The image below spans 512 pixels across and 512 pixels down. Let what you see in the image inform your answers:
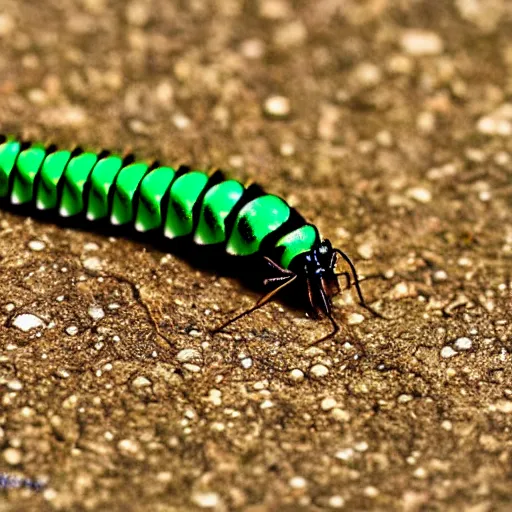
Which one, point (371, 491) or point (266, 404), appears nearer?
point (371, 491)

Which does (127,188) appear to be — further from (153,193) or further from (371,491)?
(371,491)

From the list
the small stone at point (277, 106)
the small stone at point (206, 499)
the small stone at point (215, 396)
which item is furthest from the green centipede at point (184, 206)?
Answer: the small stone at point (277, 106)

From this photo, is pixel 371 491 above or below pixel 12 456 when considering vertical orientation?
above

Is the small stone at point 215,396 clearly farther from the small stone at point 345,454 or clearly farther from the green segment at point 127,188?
the green segment at point 127,188

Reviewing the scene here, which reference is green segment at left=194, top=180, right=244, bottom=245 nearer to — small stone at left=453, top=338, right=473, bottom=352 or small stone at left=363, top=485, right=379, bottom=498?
small stone at left=453, top=338, right=473, bottom=352

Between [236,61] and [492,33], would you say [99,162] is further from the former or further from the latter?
[492,33]

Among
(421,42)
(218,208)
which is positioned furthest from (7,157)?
(421,42)

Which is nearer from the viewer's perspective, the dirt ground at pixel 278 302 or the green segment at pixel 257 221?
the dirt ground at pixel 278 302
